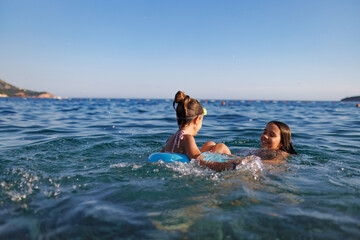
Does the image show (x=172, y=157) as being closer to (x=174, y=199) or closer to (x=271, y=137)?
(x=174, y=199)

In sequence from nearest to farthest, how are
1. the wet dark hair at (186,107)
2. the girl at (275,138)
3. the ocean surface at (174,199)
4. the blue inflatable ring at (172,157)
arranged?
1. the ocean surface at (174,199)
2. the blue inflatable ring at (172,157)
3. the wet dark hair at (186,107)
4. the girl at (275,138)

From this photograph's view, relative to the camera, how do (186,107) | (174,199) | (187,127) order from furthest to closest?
(187,127), (186,107), (174,199)

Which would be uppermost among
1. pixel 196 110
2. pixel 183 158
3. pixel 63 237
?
pixel 196 110

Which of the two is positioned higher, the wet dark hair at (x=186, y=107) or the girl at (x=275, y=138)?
the wet dark hair at (x=186, y=107)

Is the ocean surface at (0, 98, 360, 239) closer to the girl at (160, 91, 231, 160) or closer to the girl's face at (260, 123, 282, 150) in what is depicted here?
the girl at (160, 91, 231, 160)

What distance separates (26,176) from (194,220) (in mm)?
2985

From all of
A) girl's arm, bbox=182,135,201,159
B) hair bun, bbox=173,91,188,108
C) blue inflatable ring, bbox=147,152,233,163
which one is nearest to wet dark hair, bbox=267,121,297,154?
blue inflatable ring, bbox=147,152,233,163

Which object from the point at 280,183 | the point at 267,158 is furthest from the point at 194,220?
the point at 267,158

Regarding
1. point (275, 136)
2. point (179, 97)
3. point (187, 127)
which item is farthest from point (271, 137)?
point (179, 97)

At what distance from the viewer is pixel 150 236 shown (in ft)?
7.89

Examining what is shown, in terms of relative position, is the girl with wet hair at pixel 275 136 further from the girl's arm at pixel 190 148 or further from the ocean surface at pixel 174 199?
the girl's arm at pixel 190 148

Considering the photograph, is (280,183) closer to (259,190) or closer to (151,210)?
(259,190)

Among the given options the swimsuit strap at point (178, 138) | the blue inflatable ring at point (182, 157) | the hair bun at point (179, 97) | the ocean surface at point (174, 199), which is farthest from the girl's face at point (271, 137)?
the hair bun at point (179, 97)

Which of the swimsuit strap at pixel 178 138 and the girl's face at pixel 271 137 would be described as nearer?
the swimsuit strap at pixel 178 138
